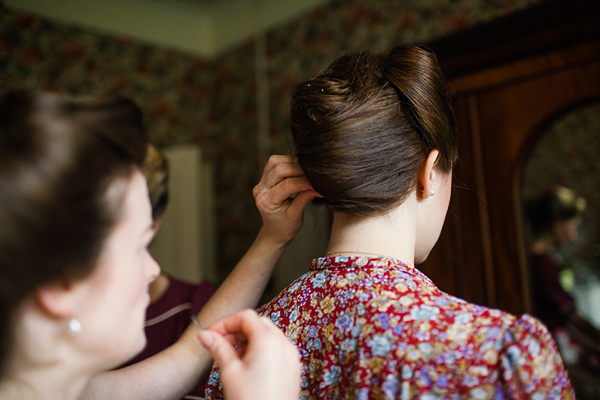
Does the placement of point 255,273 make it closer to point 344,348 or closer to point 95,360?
point 344,348

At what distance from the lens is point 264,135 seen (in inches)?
128

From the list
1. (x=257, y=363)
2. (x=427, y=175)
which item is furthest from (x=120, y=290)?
(x=427, y=175)

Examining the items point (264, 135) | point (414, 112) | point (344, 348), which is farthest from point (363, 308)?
point (264, 135)

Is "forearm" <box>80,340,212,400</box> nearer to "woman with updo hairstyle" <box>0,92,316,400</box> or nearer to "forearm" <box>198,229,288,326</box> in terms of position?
"forearm" <box>198,229,288,326</box>

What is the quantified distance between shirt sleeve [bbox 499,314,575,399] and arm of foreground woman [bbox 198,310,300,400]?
0.86 feet

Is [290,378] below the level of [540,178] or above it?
below

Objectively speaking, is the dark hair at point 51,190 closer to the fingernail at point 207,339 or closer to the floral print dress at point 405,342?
the fingernail at point 207,339

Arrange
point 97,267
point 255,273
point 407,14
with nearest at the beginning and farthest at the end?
point 97,267
point 255,273
point 407,14

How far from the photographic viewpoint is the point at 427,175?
79 cm

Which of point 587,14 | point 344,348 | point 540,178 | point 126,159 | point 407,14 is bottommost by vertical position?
point 344,348

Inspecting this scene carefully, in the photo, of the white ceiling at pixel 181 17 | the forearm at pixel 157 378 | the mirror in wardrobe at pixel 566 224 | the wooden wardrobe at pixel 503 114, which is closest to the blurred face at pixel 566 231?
the mirror in wardrobe at pixel 566 224

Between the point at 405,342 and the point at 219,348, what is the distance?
0.24 m

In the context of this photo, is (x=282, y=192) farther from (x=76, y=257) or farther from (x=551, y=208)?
(x=551, y=208)

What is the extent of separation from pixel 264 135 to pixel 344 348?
2.66m
